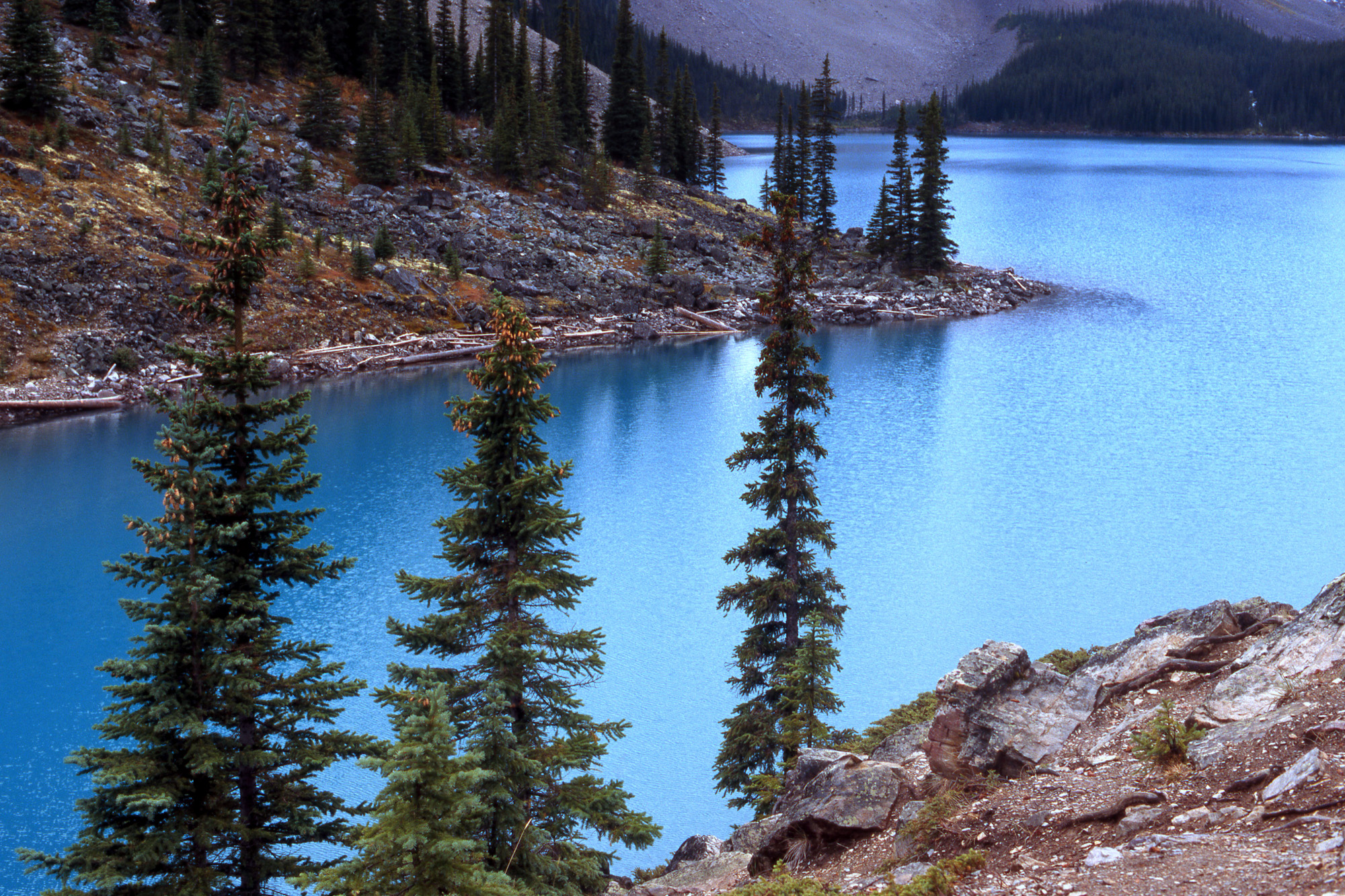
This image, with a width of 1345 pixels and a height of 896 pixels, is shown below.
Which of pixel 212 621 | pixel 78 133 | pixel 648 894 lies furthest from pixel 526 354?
pixel 78 133

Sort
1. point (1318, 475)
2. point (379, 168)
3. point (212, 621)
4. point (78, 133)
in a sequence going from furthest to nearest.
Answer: point (379, 168) < point (78, 133) < point (1318, 475) < point (212, 621)

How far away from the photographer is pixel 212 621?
12.1 m

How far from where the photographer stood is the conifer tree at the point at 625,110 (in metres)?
89.9

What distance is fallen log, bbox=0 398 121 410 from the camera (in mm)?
44562

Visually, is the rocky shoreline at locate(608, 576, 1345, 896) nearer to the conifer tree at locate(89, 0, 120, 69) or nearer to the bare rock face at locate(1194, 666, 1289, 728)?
the bare rock face at locate(1194, 666, 1289, 728)

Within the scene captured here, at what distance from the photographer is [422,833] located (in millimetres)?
8867

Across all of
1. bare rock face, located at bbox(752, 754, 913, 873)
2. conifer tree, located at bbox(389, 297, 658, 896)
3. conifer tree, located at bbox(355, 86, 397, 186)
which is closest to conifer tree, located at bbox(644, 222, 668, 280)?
conifer tree, located at bbox(355, 86, 397, 186)

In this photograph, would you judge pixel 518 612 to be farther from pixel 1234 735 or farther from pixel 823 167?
pixel 823 167

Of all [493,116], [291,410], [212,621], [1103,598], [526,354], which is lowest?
[1103,598]

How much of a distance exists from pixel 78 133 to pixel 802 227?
192 feet

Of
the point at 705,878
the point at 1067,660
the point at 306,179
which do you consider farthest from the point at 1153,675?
the point at 306,179

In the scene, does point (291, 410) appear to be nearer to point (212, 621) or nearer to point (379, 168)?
point (212, 621)

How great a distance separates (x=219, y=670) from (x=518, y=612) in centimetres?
397

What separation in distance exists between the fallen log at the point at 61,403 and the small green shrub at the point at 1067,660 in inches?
1805
